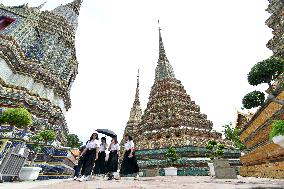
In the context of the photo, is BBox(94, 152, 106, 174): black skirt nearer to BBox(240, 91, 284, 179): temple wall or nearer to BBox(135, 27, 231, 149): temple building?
BBox(240, 91, 284, 179): temple wall

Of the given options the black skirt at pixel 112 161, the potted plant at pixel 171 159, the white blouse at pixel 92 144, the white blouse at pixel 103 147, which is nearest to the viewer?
the white blouse at pixel 92 144

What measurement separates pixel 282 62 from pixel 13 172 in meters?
10.1

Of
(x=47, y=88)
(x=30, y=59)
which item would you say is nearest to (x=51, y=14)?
(x=30, y=59)

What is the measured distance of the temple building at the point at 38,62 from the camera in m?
20.6

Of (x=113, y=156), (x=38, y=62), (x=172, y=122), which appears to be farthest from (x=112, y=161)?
(x=38, y=62)

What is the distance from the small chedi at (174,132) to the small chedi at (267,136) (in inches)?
306

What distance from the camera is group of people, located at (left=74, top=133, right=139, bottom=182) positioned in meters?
8.30

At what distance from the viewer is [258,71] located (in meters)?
8.67

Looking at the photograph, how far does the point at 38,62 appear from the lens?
2522 centimetres

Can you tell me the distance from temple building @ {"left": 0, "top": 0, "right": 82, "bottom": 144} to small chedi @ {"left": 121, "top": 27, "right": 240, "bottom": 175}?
9.41 m

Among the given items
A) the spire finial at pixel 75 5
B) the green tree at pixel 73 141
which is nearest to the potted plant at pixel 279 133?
the green tree at pixel 73 141

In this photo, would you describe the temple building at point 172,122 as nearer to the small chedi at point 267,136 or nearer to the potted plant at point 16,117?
the small chedi at point 267,136

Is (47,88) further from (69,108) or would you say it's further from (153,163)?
(153,163)

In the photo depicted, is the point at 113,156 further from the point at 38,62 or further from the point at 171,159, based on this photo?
the point at 38,62
